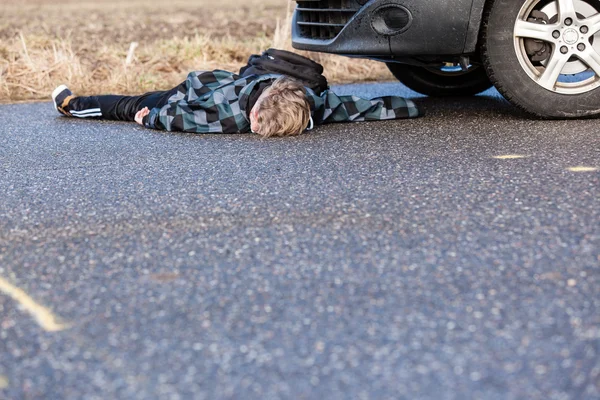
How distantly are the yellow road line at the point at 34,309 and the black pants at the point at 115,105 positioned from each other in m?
3.10

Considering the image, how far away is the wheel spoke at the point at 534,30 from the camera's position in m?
Answer: 4.65

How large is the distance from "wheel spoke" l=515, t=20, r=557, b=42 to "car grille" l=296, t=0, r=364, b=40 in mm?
885

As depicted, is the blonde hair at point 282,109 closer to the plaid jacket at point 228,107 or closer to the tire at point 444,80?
the plaid jacket at point 228,107

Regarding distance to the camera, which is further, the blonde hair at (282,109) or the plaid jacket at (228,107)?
the plaid jacket at (228,107)

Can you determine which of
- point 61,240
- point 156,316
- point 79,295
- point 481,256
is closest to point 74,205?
point 61,240

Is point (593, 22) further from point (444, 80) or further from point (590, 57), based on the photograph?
point (444, 80)

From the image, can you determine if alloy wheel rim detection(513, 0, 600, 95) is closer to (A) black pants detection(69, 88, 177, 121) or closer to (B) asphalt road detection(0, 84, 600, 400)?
(B) asphalt road detection(0, 84, 600, 400)

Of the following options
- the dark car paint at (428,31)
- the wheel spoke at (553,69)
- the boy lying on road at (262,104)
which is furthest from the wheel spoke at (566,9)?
the boy lying on road at (262,104)

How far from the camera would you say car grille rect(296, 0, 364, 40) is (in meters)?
5.04

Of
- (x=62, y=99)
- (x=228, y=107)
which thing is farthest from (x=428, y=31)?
(x=62, y=99)

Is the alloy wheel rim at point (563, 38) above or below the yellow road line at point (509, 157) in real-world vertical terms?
above

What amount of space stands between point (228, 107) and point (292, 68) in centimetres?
49

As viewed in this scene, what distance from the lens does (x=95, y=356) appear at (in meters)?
2.13

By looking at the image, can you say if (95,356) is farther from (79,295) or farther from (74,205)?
(74,205)
